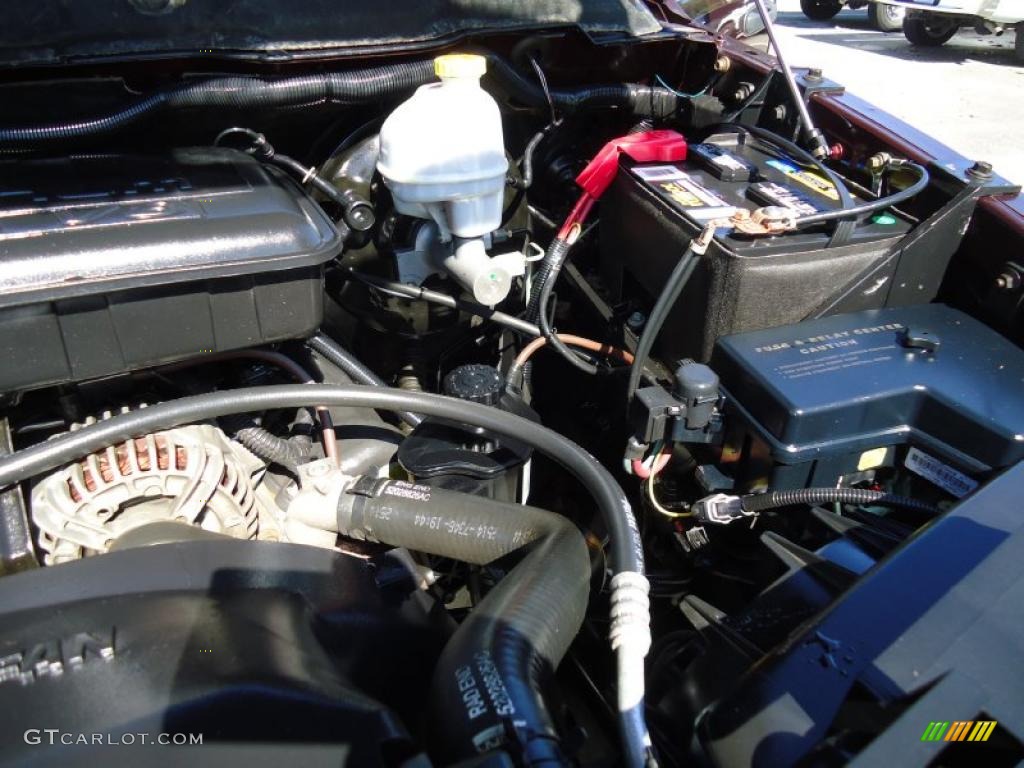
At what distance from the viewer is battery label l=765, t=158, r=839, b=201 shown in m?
1.30

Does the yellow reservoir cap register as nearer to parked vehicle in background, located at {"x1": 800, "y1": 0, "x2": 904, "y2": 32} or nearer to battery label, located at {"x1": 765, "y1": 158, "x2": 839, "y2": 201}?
battery label, located at {"x1": 765, "y1": 158, "x2": 839, "y2": 201}

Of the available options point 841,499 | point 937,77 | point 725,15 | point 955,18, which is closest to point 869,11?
point 955,18

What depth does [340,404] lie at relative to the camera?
1.04 m

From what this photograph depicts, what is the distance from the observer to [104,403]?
109 centimetres

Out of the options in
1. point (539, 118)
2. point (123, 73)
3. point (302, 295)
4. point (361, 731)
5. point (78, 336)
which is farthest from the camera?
point (539, 118)

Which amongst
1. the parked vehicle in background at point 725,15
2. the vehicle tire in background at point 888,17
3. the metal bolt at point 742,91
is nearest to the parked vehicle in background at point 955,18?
the vehicle tire in background at point 888,17

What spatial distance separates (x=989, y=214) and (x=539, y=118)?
30.9 inches

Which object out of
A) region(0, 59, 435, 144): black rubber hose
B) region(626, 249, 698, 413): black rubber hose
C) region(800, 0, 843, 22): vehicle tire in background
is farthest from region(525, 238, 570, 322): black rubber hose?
region(800, 0, 843, 22): vehicle tire in background

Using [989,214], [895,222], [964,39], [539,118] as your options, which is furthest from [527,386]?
[964,39]

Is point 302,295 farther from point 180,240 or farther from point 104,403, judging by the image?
point 104,403

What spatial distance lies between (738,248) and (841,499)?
393 mm

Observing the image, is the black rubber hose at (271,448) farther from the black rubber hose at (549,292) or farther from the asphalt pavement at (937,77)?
the asphalt pavement at (937,77)

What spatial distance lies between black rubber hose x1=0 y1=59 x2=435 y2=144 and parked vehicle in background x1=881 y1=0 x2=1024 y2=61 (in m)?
7.81

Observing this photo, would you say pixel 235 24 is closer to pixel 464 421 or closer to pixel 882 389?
pixel 464 421
